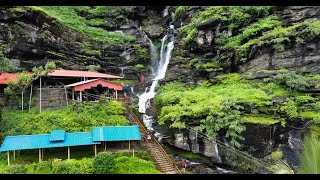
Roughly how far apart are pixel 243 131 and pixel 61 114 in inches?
564

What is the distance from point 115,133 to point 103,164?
3.60 metres

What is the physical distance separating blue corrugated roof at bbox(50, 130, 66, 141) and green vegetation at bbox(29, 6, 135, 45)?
63.7 feet

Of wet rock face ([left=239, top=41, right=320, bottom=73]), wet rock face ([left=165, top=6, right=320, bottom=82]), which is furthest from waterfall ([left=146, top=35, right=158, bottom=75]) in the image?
wet rock face ([left=239, top=41, right=320, bottom=73])

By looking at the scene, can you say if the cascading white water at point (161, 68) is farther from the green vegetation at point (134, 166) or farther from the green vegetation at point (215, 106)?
the green vegetation at point (134, 166)

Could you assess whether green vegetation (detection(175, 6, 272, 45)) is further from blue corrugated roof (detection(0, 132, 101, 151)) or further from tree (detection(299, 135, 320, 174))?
tree (detection(299, 135, 320, 174))

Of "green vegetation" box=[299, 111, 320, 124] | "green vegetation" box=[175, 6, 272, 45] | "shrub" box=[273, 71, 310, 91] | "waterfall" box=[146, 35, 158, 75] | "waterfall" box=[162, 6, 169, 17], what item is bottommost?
"green vegetation" box=[299, 111, 320, 124]

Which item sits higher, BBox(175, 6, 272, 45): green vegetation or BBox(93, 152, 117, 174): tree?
BBox(175, 6, 272, 45): green vegetation

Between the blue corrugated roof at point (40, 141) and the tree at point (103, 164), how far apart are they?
8.65 feet

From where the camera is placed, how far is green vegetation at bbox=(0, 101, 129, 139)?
64.4 feet

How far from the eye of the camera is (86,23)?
134 ft

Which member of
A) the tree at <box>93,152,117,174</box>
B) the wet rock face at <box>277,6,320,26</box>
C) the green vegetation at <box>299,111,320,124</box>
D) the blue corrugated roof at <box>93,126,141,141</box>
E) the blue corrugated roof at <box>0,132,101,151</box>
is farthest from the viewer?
the wet rock face at <box>277,6,320,26</box>

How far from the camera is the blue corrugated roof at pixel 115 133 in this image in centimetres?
1817

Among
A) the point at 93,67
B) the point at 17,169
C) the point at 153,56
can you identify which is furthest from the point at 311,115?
the point at 93,67
